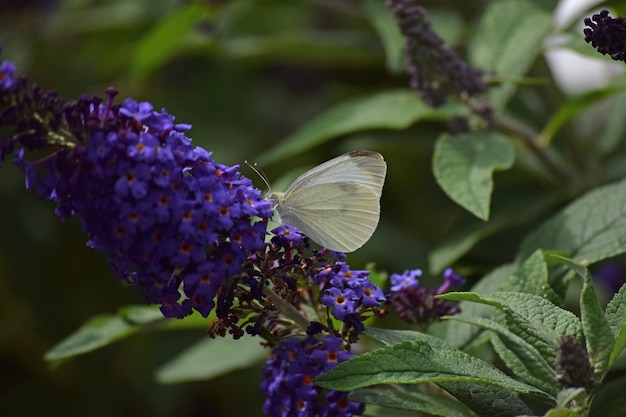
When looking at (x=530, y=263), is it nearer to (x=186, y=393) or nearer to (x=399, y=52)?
(x=399, y=52)

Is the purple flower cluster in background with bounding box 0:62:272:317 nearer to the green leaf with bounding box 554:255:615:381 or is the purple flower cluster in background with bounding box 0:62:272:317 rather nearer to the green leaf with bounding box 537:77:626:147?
the green leaf with bounding box 554:255:615:381

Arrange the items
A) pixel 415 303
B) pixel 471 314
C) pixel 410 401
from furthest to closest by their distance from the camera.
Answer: pixel 471 314 → pixel 415 303 → pixel 410 401

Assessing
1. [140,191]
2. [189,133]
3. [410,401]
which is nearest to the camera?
[140,191]

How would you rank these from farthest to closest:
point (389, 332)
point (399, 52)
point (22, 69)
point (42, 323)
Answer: point (22, 69) → point (42, 323) → point (399, 52) → point (389, 332)

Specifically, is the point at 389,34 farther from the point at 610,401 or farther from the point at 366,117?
the point at 610,401

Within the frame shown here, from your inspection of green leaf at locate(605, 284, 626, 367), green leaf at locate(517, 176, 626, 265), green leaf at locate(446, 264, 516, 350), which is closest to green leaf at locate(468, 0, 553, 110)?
green leaf at locate(517, 176, 626, 265)

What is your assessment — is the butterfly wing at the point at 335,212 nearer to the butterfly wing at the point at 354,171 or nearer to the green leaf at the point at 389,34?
the butterfly wing at the point at 354,171

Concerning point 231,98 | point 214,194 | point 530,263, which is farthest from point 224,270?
point 231,98

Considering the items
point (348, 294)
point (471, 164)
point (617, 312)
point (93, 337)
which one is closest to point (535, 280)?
point (617, 312)
